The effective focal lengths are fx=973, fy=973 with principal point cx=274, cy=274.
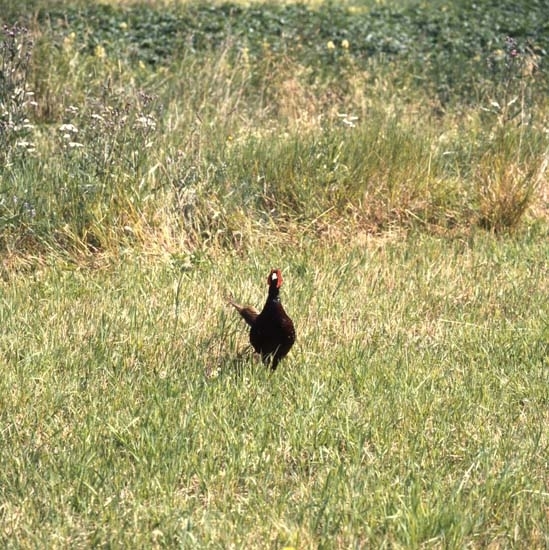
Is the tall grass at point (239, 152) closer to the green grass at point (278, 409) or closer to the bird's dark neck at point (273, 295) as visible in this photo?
the green grass at point (278, 409)

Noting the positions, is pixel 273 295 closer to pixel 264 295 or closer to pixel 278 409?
pixel 278 409

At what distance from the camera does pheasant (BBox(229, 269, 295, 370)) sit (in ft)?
14.4

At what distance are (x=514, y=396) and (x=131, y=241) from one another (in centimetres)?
284

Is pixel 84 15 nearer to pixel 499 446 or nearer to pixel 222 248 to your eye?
pixel 222 248

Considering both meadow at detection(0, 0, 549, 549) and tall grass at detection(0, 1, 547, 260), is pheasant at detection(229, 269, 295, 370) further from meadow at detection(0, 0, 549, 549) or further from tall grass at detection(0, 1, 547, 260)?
tall grass at detection(0, 1, 547, 260)

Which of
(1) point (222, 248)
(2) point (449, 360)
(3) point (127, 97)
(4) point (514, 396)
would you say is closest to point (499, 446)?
(4) point (514, 396)

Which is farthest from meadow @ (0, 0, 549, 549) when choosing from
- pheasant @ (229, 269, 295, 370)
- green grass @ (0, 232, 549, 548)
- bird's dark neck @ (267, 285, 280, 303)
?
bird's dark neck @ (267, 285, 280, 303)

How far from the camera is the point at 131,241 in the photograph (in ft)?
20.5

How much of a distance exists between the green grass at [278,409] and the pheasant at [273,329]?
0.11 m

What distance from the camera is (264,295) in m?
5.61

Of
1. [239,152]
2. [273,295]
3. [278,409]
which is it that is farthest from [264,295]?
[239,152]

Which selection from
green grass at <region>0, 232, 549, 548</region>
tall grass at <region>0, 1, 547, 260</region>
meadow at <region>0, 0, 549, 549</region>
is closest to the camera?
green grass at <region>0, 232, 549, 548</region>

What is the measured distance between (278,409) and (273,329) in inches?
16.2

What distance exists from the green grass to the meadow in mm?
13
